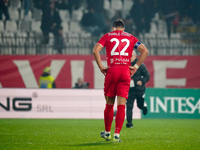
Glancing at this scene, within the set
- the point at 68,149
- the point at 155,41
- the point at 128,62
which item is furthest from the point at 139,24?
the point at 68,149

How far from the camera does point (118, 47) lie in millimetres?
7684

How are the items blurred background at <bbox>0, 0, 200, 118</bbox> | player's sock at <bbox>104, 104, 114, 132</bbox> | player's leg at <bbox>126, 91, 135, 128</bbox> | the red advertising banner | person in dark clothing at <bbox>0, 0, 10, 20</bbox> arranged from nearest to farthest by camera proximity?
player's sock at <bbox>104, 104, 114, 132</bbox> < player's leg at <bbox>126, 91, 135, 128</bbox> < blurred background at <bbox>0, 0, 200, 118</bbox> < the red advertising banner < person in dark clothing at <bbox>0, 0, 10, 20</bbox>

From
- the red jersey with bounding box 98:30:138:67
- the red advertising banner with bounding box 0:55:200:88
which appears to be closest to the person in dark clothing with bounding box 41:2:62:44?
the red advertising banner with bounding box 0:55:200:88

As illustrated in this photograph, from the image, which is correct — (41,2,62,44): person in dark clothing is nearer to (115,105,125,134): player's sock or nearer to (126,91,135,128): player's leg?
(126,91,135,128): player's leg

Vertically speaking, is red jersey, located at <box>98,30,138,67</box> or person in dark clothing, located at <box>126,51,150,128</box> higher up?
red jersey, located at <box>98,30,138,67</box>

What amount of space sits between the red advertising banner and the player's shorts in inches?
415

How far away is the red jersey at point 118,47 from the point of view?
7.68 m

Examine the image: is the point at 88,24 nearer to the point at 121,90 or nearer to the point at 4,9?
the point at 4,9

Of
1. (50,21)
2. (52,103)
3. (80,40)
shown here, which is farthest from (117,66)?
(50,21)

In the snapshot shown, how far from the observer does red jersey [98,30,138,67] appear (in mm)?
7680

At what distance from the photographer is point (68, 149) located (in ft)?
21.7

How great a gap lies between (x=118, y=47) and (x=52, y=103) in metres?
8.64

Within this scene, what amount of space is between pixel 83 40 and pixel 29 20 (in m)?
3.96

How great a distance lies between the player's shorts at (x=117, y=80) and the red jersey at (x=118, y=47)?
11 cm
